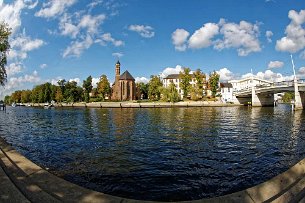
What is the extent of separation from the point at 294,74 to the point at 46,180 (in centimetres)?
8662

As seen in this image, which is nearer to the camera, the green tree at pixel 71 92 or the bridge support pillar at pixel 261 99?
the bridge support pillar at pixel 261 99

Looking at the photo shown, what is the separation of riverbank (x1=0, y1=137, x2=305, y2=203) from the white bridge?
75693 millimetres

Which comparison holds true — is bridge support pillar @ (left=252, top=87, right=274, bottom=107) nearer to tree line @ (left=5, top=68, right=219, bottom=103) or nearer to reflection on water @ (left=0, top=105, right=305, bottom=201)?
tree line @ (left=5, top=68, right=219, bottom=103)

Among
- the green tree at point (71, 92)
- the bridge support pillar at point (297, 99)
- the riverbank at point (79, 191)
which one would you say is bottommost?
the riverbank at point (79, 191)

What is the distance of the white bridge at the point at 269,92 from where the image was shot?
74.8 metres

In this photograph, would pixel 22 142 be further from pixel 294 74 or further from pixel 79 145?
pixel 294 74

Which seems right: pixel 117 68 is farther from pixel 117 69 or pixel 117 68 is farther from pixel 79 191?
pixel 79 191

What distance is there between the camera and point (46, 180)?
821cm

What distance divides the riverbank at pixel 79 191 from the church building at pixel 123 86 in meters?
160

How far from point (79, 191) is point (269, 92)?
10175 centimetres

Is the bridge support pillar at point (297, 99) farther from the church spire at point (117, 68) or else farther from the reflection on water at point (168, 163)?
the church spire at point (117, 68)

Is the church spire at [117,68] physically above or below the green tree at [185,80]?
above

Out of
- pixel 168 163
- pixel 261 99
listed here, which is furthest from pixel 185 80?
pixel 168 163

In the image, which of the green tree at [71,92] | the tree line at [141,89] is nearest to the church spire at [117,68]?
the tree line at [141,89]
